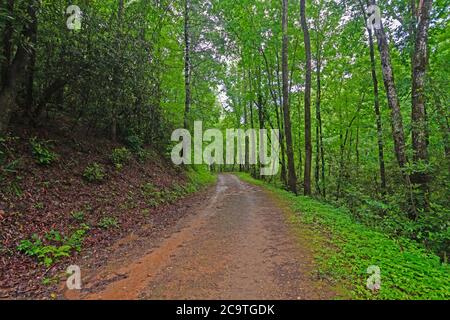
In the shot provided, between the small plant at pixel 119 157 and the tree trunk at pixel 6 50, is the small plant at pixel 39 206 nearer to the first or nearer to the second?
the tree trunk at pixel 6 50

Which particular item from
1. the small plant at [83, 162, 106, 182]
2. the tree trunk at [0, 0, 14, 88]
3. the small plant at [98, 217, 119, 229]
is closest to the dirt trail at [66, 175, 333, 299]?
the small plant at [98, 217, 119, 229]

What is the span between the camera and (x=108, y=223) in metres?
7.04

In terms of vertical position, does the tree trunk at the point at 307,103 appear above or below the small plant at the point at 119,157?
above

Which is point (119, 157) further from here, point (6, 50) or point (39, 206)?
point (6, 50)

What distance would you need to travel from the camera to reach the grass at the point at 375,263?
12.9 ft

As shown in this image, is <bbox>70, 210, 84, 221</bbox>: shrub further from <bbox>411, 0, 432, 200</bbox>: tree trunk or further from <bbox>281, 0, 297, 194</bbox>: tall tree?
<bbox>281, 0, 297, 194</bbox>: tall tree

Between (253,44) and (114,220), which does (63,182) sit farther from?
(253,44)

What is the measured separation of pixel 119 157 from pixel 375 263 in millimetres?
9458

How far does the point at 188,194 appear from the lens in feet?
42.9

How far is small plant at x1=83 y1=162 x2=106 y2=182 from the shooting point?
329 inches

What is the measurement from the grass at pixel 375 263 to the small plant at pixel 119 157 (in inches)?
281

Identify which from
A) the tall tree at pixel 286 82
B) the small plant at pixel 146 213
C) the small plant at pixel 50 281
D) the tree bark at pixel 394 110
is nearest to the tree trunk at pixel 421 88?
the tree bark at pixel 394 110

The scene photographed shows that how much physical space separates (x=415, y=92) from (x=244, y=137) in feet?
82.3

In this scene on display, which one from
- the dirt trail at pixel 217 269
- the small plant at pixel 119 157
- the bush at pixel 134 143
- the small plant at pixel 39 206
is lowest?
the dirt trail at pixel 217 269
